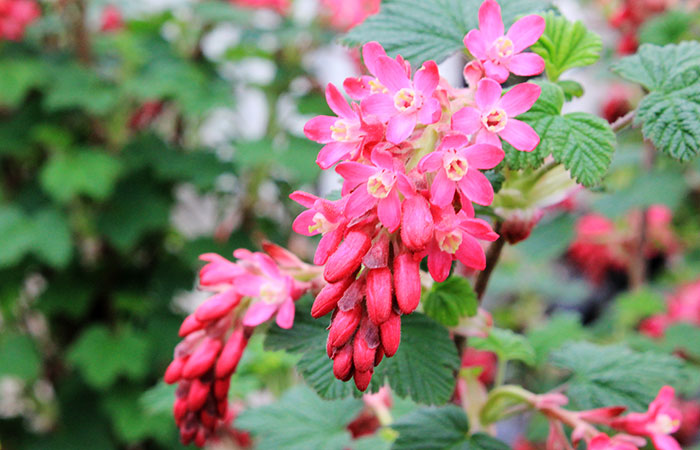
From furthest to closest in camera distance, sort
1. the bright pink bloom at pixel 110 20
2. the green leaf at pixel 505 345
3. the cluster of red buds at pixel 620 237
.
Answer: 1. the bright pink bloom at pixel 110 20
2. the cluster of red buds at pixel 620 237
3. the green leaf at pixel 505 345

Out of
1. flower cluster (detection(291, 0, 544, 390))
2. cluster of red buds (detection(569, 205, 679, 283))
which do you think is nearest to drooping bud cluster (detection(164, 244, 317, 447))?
flower cluster (detection(291, 0, 544, 390))

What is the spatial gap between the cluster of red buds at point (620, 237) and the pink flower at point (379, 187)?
1.29 metres

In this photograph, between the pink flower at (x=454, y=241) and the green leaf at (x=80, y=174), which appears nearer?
the pink flower at (x=454, y=241)

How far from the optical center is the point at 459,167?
401 mm

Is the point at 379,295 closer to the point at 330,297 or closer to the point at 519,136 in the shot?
the point at 330,297

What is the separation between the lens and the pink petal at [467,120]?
1.38 feet

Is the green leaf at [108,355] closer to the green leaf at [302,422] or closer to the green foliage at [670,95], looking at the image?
the green leaf at [302,422]

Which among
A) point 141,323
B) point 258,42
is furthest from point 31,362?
point 258,42

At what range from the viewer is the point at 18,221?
142 centimetres

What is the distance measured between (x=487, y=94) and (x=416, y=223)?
10cm

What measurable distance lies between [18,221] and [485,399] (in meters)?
1.19

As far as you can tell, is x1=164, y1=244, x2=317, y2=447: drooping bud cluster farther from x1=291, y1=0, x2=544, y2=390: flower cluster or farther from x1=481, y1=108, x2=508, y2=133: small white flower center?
x1=481, y1=108, x2=508, y2=133: small white flower center

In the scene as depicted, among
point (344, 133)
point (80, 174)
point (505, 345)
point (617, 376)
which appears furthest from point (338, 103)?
point (80, 174)

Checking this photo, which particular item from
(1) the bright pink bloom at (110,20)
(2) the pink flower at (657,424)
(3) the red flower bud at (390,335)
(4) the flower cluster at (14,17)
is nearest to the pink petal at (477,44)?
(3) the red flower bud at (390,335)
